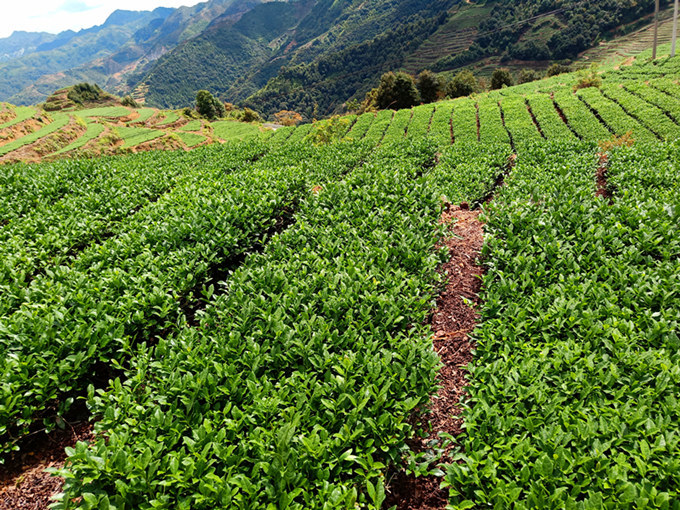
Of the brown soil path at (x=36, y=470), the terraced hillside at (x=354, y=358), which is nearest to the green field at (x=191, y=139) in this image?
the terraced hillside at (x=354, y=358)

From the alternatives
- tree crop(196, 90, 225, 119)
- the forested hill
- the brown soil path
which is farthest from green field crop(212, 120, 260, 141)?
the forested hill

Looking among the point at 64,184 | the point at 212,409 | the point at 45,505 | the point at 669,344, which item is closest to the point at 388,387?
the point at 212,409

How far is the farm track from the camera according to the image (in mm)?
2980

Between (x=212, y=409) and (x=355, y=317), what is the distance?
1.86 m

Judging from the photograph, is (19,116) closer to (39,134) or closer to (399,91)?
(39,134)

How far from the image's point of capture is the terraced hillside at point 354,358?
8.09ft

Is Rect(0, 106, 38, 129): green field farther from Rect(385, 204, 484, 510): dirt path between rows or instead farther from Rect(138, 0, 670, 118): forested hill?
Rect(138, 0, 670, 118): forested hill

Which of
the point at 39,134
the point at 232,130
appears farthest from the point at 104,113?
the point at 232,130

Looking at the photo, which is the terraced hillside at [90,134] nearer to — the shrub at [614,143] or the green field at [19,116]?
the green field at [19,116]

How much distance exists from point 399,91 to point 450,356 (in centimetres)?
5230

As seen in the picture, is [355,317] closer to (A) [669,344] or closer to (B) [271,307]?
(B) [271,307]

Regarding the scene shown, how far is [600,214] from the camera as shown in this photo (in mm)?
5859

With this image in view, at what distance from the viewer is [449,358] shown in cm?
445

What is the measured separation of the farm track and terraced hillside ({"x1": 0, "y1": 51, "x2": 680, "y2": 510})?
0.03 m
